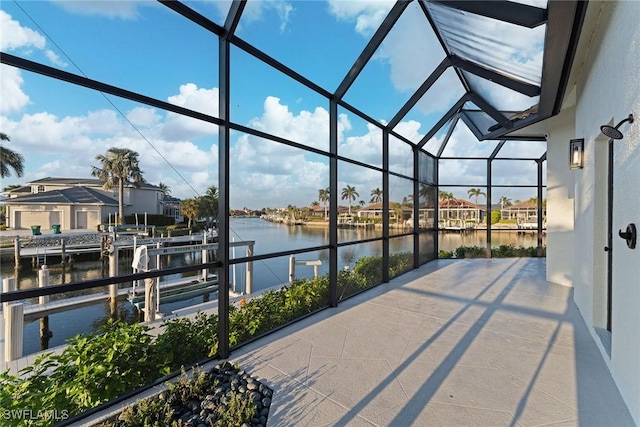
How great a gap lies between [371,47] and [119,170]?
3299 millimetres

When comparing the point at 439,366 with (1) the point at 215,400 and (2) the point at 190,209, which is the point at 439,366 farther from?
(2) the point at 190,209

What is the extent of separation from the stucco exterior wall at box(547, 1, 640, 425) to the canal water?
3124mm

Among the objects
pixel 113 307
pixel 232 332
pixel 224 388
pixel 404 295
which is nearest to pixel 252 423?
pixel 224 388

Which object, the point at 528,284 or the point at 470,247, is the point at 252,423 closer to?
the point at 528,284

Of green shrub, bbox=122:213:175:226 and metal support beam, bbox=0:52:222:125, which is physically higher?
metal support beam, bbox=0:52:222:125

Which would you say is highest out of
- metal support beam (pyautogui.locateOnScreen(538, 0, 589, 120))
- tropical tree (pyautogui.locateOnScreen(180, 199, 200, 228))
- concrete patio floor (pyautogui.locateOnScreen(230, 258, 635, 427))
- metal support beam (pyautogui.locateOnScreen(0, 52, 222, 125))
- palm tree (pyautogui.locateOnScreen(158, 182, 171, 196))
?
metal support beam (pyautogui.locateOnScreen(538, 0, 589, 120))

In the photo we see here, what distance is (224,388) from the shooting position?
246 cm

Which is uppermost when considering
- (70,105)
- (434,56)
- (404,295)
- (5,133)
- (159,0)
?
(434,56)

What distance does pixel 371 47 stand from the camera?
13.4 feet

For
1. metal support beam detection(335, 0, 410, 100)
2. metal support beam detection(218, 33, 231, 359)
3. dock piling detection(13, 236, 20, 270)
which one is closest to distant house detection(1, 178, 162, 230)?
dock piling detection(13, 236, 20, 270)

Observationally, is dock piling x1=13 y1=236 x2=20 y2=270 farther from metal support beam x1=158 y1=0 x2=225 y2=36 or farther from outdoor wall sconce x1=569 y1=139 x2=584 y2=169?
outdoor wall sconce x1=569 y1=139 x2=584 y2=169

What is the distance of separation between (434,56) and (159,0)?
426 centimetres
